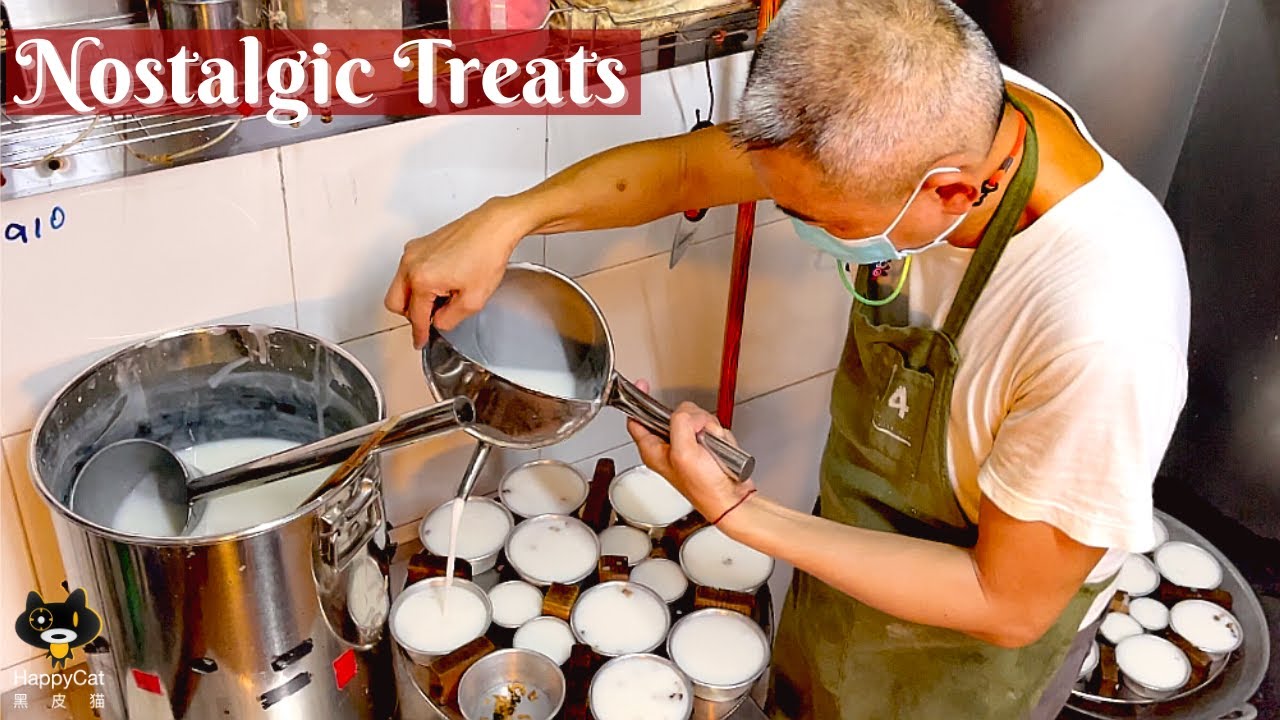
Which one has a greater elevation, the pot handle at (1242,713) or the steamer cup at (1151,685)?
the steamer cup at (1151,685)

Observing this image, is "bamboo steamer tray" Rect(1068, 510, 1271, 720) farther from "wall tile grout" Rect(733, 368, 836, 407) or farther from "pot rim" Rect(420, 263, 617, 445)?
"pot rim" Rect(420, 263, 617, 445)

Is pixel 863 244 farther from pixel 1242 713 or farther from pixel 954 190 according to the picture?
pixel 1242 713

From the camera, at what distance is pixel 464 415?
1024 mm

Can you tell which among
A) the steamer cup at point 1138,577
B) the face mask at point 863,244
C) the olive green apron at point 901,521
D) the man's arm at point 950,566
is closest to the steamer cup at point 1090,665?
the steamer cup at point 1138,577

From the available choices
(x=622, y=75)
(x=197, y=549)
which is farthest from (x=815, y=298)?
(x=197, y=549)

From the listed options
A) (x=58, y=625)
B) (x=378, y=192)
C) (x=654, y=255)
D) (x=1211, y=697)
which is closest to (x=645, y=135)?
(x=654, y=255)

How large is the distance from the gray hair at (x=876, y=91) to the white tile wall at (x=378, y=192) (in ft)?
1.40

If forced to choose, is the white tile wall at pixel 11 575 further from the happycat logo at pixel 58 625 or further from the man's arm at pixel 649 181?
the man's arm at pixel 649 181

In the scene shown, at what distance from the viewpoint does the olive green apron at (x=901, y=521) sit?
1.00m

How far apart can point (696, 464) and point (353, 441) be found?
0.28m

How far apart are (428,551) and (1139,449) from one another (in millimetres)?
709

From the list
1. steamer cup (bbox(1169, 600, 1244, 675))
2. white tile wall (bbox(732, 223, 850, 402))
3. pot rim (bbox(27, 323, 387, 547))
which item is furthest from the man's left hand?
steamer cup (bbox(1169, 600, 1244, 675))

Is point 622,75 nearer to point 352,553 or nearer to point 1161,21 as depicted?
point 352,553

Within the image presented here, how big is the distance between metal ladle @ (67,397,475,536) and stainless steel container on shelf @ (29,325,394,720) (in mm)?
28
